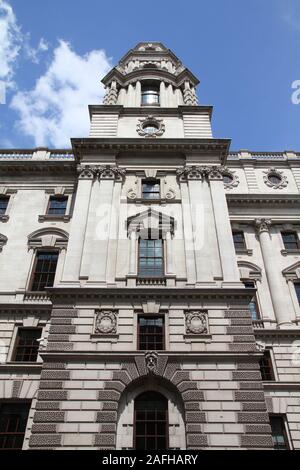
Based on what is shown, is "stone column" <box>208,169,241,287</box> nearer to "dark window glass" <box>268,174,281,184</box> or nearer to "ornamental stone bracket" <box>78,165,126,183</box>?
"ornamental stone bracket" <box>78,165,126,183</box>

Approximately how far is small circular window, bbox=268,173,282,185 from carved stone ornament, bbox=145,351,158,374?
72.3 ft

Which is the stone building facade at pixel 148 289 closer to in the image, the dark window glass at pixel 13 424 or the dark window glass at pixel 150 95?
→ the dark window glass at pixel 13 424

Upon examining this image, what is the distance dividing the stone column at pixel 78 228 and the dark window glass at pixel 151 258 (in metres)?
3.50

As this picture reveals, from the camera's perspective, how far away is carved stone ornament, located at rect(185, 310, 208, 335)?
1948 centimetres

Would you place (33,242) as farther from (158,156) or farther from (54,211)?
(158,156)

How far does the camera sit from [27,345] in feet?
72.5

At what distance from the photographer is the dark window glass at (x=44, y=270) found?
24453 mm


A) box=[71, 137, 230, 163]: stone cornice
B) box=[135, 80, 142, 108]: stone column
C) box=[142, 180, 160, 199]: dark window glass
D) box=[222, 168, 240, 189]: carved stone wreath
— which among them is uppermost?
box=[135, 80, 142, 108]: stone column

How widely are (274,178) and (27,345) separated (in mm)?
24769

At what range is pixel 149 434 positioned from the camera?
1717cm

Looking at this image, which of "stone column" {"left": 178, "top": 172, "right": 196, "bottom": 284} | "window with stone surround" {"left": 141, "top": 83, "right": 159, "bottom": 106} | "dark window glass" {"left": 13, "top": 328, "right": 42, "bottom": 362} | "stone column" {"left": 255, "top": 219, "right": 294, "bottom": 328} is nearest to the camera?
"dark window glass" {"left": 13, "top": 328, "right": 42, "bottom": 362}

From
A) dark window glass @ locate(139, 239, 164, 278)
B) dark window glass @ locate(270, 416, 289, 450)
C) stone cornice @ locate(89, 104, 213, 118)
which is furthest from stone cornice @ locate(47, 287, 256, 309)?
stone cornice @ locate(89, 104, 213, 118)

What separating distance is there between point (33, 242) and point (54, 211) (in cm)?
346
